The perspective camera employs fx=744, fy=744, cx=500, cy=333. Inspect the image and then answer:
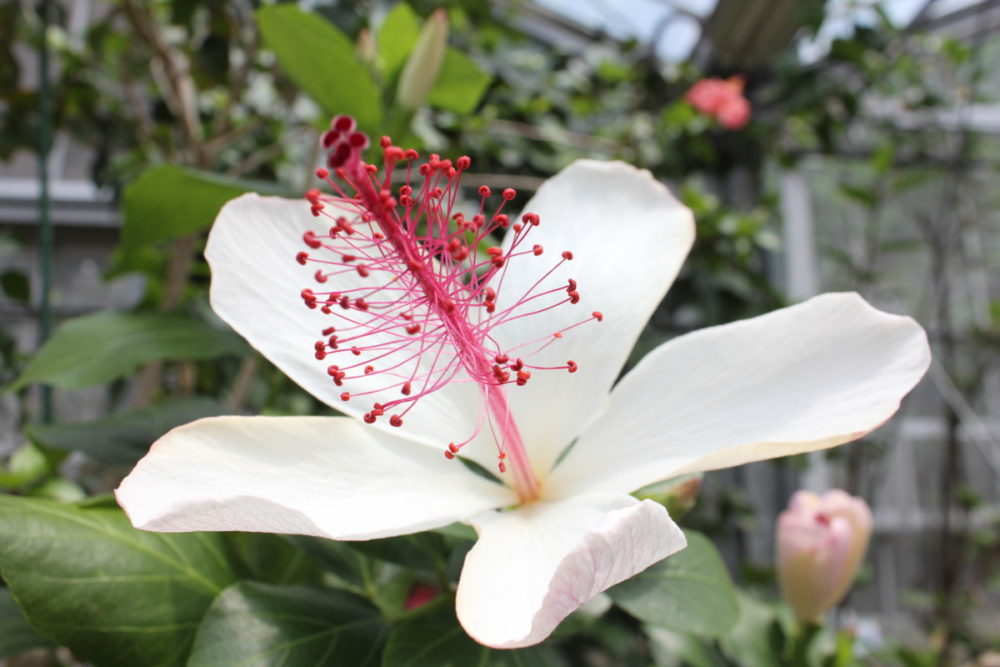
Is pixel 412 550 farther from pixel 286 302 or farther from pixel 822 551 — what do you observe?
pixel 822 551

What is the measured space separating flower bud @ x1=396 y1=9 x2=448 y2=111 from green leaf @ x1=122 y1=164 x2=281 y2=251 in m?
0.11

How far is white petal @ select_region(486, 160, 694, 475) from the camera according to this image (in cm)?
32

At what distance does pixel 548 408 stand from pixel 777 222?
207 centimetres

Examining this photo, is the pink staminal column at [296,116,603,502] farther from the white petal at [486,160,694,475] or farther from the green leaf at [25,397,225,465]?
the green leaf at [25,397,225,465]

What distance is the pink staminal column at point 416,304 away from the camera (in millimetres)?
280

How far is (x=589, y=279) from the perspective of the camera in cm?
33

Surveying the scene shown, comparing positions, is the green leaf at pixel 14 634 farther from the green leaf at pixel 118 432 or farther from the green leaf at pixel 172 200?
the green leaf at pixel 172 200

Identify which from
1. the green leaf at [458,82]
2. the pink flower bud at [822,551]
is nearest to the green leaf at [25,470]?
the green leaf at [458,82]

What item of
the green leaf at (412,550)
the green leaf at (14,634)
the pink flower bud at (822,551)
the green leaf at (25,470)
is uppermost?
the green leaf at (412,550)

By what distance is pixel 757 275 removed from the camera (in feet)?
4.90

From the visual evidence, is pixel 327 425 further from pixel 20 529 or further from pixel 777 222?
pixel 777 222

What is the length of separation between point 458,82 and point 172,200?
0.75ft

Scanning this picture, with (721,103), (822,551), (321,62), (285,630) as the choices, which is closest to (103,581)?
(285,630)

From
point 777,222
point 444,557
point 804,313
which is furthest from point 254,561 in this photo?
point 777,222
